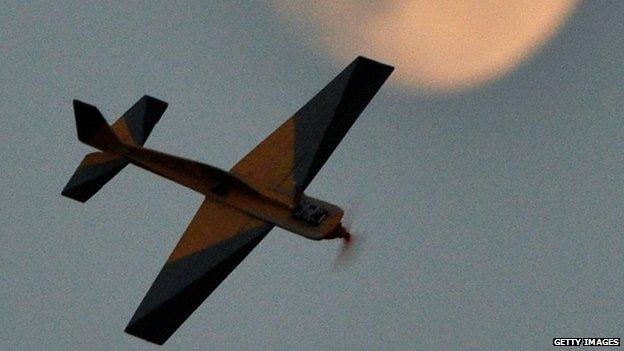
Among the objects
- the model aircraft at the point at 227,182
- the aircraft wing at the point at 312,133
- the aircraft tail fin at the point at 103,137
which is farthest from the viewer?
the aircraft tail fin at the point at 103,137

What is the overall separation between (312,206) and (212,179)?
419cm

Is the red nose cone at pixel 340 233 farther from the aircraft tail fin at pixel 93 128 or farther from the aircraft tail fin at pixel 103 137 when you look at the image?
the aircraft tail fin at pixel 93 128

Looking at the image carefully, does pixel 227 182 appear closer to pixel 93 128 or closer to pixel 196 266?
pixel 196 266

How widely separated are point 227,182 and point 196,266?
349 centimetres

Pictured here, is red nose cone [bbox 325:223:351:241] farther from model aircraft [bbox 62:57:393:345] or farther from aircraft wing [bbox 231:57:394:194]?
aircraft wing [bbox 231:57:394:194]

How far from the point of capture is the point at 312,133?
3306 centimetres

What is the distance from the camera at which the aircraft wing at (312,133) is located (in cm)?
3183

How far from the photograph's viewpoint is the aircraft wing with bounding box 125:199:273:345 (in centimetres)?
2830

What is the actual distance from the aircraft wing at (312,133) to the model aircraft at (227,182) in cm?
4

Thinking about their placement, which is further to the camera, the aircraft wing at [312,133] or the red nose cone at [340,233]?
the aircraft wing at [312,133]

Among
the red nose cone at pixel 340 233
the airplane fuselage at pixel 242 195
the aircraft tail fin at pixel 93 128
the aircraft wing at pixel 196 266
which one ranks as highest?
the aircraft tail fin at pixel 93 128

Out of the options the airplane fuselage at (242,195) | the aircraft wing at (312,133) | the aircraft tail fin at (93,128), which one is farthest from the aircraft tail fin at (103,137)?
the aircraft wing at (312,133)

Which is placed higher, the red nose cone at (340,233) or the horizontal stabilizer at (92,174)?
the horizontal stabilizer at (92,174)

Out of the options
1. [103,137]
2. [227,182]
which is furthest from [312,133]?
[103,137]
